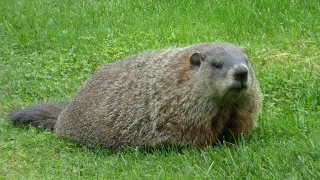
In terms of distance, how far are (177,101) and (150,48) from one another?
324 cm

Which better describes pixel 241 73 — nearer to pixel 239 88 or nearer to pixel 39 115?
pixel 239 88

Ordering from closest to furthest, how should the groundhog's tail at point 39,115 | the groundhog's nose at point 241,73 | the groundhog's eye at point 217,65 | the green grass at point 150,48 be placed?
the green grass at point 150,48, the groundhog's nose at point 241,73, the groundhog's eye at point 217,65, the groundhog's tail at point 39,115

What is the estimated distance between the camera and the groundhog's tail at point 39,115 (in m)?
7.85

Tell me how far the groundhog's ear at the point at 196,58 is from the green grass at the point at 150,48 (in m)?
0.88

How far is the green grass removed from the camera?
5.67 meters

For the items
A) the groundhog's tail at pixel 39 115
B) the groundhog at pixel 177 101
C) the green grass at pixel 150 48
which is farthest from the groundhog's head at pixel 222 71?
the groundhog's tail at pixel 39 115

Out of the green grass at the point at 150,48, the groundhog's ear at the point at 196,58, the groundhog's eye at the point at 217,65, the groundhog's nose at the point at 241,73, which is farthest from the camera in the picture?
the groundhog's ear at the point at 196,58

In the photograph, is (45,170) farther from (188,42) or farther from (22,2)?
(22,2)

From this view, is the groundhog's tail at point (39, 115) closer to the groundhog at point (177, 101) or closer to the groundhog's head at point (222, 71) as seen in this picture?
the groundhog at point (177, 101)

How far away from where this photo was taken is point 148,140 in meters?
6.71

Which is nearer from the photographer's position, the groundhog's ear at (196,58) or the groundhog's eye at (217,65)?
the groundhog's eye at (217,65)

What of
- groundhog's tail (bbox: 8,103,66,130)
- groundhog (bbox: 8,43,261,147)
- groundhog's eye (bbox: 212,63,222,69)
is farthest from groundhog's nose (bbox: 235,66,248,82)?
groundhog's tail (bbox: 8,103,66,130)

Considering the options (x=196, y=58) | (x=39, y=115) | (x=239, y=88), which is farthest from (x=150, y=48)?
(x=239, y=88)

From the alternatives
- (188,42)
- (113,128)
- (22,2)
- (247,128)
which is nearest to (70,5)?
(22,2)
